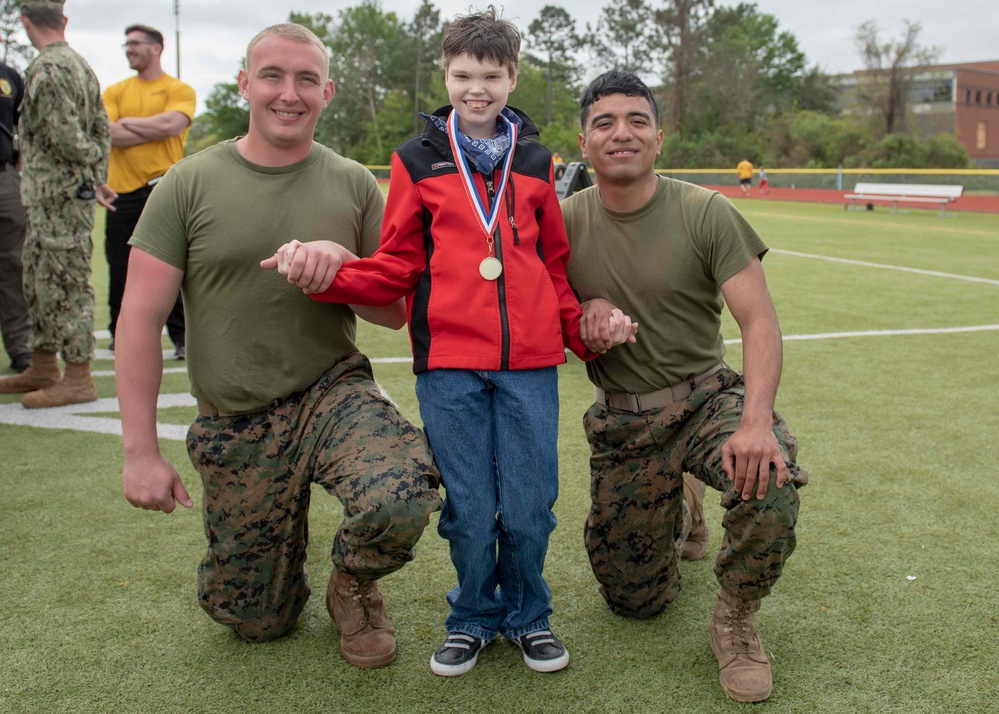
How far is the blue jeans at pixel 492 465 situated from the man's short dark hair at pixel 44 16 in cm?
431

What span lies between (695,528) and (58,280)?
419cm

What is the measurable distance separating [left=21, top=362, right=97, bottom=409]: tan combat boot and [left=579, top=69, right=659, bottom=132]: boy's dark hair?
4049 mm

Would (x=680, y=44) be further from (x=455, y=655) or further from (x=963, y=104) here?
(x=455, y=655)

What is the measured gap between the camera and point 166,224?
9.84 ft

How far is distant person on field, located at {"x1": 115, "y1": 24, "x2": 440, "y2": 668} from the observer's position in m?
2.99

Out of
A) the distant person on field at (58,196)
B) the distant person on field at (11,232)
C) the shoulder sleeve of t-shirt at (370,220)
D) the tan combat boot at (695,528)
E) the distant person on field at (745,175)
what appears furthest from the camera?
the distant person on field at (745,175)

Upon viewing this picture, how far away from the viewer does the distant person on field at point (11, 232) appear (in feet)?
20.5

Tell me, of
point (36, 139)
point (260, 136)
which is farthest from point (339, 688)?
point (36, 139)

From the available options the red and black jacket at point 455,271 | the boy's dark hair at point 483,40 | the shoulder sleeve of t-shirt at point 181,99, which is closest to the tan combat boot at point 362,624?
the red and black jacket at point 455,271

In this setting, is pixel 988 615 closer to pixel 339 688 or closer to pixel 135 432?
pixel 339 688

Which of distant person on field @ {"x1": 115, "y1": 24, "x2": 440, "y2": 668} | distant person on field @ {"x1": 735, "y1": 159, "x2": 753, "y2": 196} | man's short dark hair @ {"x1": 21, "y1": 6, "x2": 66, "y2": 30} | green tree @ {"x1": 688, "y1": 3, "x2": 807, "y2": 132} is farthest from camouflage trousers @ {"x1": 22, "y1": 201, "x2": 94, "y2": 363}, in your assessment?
green tree @ {"x1": 688, "y1": 3, "x2": 807, "y2": 132}

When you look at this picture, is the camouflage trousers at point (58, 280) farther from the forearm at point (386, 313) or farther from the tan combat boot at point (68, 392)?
the forearm at point (386, 313)

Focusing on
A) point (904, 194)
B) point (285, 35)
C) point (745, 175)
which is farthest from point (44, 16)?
point (745, 175)

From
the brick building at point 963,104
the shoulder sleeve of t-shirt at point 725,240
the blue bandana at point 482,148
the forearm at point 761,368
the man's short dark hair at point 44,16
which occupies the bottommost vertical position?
the forearm at point 761,368
